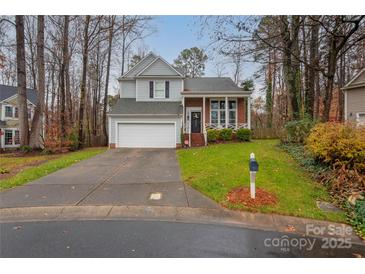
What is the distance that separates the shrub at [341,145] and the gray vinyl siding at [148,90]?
12.4 meters

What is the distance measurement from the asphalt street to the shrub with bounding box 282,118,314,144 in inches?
343

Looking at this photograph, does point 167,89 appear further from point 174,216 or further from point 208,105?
point 174,216

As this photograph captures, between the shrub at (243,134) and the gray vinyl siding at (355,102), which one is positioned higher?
the gray vinyl siding at (355,102)

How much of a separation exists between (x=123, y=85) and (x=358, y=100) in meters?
16.6

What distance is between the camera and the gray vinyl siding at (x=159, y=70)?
1842cm

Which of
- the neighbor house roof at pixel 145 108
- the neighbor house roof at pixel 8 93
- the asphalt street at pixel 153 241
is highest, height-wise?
the neighbor house roof at pixel 8 93

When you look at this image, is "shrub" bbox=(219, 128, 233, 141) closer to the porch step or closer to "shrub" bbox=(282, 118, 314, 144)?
the porch step

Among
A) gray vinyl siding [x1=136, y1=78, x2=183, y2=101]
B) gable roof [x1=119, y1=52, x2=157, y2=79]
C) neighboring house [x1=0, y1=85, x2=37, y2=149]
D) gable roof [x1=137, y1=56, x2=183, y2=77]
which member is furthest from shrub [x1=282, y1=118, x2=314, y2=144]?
neighboring house [x1=0, y1=85, x2=37, y2=149]

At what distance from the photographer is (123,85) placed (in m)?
19.4

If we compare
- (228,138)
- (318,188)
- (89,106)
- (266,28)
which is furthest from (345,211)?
(89,106)

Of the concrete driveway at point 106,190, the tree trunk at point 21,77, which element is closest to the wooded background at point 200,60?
the tree trunk at point 21,77

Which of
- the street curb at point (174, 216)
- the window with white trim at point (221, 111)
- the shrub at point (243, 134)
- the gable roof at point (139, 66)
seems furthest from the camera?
the gable roof at point (139, 66)

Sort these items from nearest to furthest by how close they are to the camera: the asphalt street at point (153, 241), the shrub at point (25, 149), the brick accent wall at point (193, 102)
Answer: the asphalt street at point (153, 241) < the shrub at point (25, 149) < the brick accent wall at point (193, 102)

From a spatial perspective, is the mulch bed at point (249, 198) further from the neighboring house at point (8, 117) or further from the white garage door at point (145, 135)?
the neighboring house at point (8, 117)
